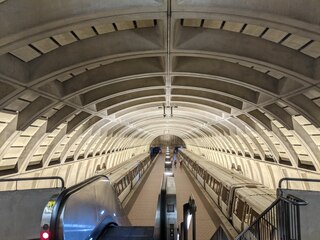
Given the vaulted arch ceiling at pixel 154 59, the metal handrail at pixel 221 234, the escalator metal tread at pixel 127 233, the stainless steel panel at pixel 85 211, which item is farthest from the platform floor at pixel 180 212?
the stainless steel panel at pixel 85 211

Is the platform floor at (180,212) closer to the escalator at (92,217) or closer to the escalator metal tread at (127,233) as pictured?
the escalator metal tread at (127,233)

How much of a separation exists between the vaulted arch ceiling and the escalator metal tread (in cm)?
410

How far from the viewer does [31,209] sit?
22.6 ft

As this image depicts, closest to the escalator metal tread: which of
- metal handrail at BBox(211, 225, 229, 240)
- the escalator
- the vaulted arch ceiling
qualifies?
the escalator

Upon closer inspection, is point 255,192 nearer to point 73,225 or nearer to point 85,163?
point 73,225

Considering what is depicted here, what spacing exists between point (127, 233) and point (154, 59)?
5313 mm

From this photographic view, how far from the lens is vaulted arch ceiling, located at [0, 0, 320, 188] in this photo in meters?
4.79

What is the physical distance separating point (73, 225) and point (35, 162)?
10.3 metres

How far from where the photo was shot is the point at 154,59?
28.9ft

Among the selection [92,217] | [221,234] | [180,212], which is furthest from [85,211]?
[180,212]

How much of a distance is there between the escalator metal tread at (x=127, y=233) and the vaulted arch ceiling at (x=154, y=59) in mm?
4101

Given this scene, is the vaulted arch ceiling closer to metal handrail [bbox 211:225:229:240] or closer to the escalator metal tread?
the escalator metal tread

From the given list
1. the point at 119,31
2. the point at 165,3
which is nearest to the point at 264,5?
the point at 165,3

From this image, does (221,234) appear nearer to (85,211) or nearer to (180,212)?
(85,211)
